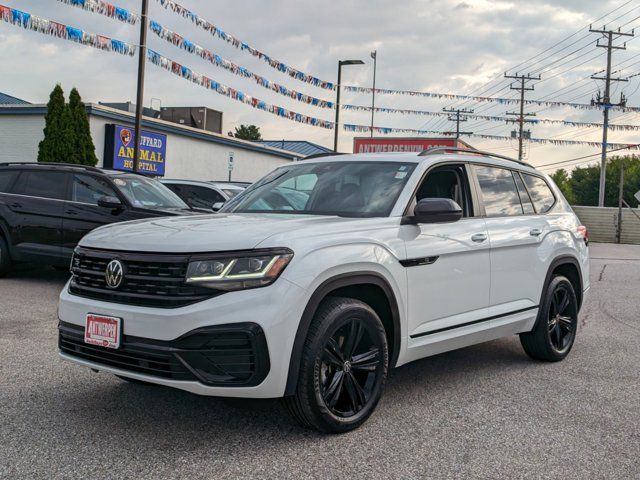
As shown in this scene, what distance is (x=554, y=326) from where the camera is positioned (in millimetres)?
6113

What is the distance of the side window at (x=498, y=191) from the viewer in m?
5.50

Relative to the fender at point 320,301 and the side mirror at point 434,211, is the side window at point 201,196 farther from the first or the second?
the fender at point 320,301

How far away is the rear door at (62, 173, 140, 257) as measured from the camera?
9.70 m

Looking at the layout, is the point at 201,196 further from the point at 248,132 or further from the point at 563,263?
the point at 248,132

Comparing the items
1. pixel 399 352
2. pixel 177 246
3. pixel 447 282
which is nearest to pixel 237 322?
pixel 177 246

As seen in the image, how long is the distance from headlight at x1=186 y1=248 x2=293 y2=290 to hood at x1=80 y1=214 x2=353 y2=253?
6 centimetres

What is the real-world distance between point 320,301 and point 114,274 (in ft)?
3.77

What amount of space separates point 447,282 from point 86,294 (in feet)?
7.61

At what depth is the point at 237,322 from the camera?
138 inches

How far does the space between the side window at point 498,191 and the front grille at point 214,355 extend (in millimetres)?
2614

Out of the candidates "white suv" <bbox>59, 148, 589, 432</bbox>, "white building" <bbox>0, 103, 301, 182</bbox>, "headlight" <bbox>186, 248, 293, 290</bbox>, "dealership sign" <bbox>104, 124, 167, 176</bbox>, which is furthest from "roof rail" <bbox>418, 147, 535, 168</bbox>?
"dealership sign" <bbox>104, 124, 167, 176</bbox>

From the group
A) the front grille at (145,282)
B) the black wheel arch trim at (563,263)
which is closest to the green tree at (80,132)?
the black wheel arch trim at (563,263)

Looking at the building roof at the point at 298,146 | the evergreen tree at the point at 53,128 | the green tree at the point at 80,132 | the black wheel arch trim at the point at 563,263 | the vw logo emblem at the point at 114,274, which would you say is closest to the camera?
the vw logo emblem at the point at 114,274

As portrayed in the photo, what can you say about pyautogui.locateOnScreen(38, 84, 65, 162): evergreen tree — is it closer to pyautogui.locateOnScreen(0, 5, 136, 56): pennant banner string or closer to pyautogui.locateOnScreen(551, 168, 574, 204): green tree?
pyautogui.locateOnScreen(0, 5, 136, 56): pennant banner string
